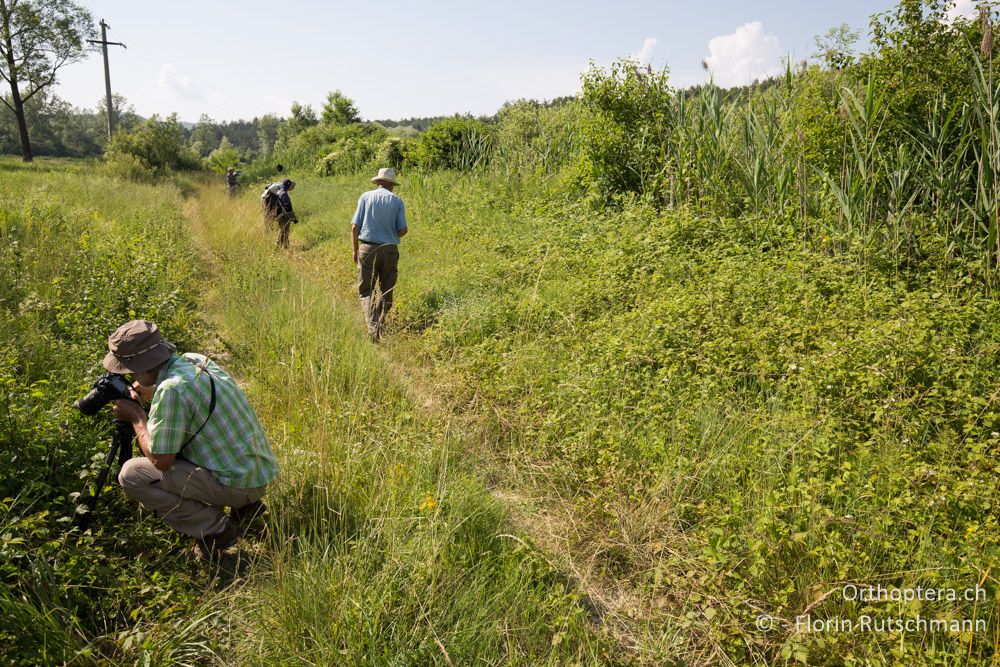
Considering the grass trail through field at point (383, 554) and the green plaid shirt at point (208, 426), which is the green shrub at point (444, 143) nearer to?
the grass trail through field at point (383, 554)

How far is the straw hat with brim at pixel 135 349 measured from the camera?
3.04m

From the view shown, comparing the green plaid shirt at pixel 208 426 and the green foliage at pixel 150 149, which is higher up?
the green foliage at pixel 150 149

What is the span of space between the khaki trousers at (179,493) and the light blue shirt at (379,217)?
4.24m

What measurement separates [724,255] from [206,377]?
4.99 m

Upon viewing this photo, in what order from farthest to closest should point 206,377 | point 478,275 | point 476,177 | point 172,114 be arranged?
point 172,114 < point 476,177 < point 478,275 < point 206,377

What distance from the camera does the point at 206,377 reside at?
3141mm

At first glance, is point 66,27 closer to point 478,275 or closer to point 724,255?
point 478,275

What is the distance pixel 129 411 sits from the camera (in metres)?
3.21

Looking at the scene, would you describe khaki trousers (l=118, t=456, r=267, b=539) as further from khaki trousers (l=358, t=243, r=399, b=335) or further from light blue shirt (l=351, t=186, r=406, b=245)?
light blue shirt (l=351, t=186, r=406, b=245)

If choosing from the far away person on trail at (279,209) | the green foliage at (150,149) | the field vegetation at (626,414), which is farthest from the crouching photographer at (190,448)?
the green foliage at (150,149)

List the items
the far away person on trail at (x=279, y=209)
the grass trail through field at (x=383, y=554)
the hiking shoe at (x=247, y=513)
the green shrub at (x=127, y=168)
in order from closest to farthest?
the grass trail through field at (x=383, y=554) → the hiking shoe at (x=247, y=513) → the far away person on trail at (x=279, y=209) → the green shrub at (x=127, y=168)

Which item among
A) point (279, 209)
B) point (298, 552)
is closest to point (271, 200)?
point (279, 209)

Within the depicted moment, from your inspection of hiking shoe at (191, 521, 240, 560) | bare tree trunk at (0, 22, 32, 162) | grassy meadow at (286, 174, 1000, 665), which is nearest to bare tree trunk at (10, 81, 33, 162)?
bare tree trunk at (0, 22, 32, 162)

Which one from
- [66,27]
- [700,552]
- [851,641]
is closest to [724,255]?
[700,552]
